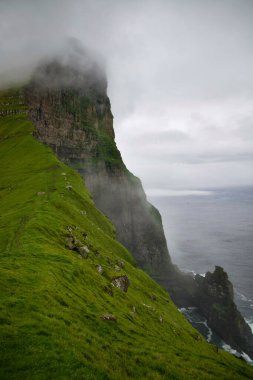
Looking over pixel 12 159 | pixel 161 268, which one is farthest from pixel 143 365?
pixel 161 268

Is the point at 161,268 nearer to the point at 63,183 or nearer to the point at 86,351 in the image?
the point at 63,183

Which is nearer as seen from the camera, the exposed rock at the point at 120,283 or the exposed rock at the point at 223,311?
the exposed rock at the point at 120,283

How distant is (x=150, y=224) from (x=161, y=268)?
2973cm

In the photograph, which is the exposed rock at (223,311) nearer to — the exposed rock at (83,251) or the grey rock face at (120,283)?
the grey rock face at (120,283)

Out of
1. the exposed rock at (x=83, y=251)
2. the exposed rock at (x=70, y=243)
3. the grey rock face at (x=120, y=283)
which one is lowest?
the grey rock face at (x=120, y=283)

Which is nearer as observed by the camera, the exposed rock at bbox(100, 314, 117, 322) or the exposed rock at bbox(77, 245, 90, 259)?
the exposed rock at bbox(100, 314, 117, 322)

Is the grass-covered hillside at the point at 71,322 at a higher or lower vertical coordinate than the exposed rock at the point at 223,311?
higher

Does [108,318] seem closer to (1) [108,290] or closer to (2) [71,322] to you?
(2) [71,322]

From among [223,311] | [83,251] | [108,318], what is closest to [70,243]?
[83,251]

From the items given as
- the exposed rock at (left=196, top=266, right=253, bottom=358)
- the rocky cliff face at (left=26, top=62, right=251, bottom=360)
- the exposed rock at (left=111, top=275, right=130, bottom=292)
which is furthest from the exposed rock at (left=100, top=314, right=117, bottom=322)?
the rocky cliff face at (left=26, top=62, right=251, bottom=360)

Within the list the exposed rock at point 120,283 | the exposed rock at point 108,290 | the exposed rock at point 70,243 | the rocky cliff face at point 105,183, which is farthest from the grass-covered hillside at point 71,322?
the rocky cliff face at point 105,183

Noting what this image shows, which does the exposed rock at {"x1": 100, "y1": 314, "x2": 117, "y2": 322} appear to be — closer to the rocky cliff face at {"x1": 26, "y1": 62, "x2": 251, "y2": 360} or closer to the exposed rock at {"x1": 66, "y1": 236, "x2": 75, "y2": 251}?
the exposed rock at {"x1": 66, "y1": 236, "x2": 75, "y2": 251}

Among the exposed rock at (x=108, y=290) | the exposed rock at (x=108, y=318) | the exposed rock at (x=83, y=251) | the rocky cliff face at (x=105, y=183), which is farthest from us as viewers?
the rocky cliff face at (x=105, y=183)

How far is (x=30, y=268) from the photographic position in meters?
33.1
